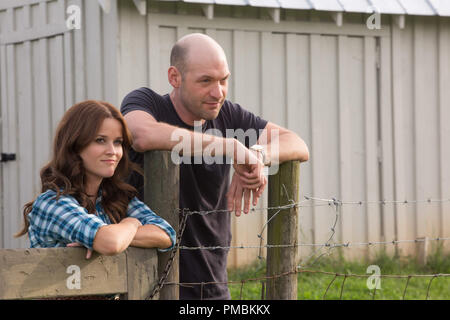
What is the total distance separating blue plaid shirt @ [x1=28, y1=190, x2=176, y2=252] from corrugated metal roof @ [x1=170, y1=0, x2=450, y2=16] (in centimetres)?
450

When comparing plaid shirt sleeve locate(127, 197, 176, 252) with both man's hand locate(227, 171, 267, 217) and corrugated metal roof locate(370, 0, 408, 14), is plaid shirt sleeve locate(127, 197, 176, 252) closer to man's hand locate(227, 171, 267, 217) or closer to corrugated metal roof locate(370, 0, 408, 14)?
man's hand locate(227, 171, 267, 217)

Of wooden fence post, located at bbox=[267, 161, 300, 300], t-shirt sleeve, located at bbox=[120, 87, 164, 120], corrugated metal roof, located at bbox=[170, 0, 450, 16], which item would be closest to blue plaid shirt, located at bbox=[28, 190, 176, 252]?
t-shirt sleeve, located at bbox=[120, 87, 164, 120]

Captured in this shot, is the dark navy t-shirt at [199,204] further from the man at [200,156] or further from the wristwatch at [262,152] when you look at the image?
the wristwatch at [262,152]

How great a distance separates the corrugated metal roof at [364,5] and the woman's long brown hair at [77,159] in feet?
13.9

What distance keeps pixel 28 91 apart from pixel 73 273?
5.91 meters

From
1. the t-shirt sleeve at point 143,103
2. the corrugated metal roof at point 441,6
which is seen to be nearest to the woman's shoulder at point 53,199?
the t-shirt sleeve at point 143,103

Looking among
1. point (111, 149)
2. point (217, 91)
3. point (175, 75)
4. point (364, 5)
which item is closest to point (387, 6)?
point (364, 5)

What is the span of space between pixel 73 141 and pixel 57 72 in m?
5.09

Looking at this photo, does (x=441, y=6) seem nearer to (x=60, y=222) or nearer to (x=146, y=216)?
(x=146, y=216)

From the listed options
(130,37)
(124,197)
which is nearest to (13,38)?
(130,37)

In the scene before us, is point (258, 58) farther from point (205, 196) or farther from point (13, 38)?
point (205, 196)

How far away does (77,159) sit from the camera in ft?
9.69

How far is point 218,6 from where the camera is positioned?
24.7ft

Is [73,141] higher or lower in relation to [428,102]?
lower
